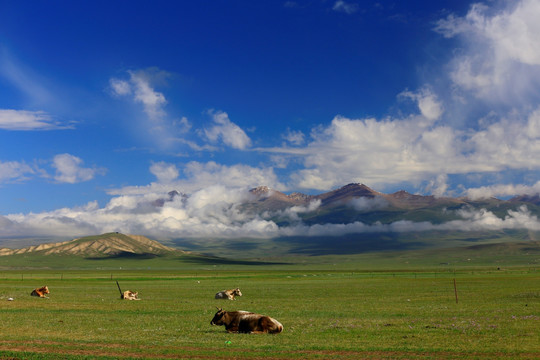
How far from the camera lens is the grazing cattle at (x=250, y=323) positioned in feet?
76.1

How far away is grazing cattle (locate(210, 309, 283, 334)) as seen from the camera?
23.2 meters

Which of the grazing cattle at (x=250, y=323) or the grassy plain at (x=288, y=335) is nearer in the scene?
the grassy plain at (x=288, y=335)

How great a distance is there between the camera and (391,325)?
1016 inches

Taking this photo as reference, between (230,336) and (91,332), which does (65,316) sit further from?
(230,336)

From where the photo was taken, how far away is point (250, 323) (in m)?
23.7

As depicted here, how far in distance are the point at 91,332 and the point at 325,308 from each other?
60.7ft

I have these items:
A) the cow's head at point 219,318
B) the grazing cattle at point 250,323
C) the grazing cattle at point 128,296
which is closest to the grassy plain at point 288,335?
the cow's head at point 219,318

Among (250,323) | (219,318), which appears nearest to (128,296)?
(219,318)

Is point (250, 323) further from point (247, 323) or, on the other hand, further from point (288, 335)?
point (288, 335)

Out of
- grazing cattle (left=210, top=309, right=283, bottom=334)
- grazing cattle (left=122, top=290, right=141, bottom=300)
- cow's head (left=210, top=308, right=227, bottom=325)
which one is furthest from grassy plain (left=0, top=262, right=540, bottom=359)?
grazing cattle (left=122, top=290, right=141, bottom=300)

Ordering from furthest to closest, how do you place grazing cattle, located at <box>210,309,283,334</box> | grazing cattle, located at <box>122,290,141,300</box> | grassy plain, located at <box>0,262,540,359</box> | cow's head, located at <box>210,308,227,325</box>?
grazing cattle, located at <box>122,290,141,300</box> → cow's head, located at <box>210,308,227,325</box> → grazing cattle, located at <box>210,309,283,334</box> → grassy plain, located at <box>0,262,540,359</box>

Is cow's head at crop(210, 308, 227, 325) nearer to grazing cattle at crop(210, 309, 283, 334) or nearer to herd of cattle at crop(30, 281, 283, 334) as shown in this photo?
herd of cattle at crop(30, 281, 283, 334)

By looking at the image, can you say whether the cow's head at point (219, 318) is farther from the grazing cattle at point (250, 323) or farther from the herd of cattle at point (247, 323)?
the grazing cattle at point (250, 323)

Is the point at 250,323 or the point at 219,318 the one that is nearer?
the point at 250,323
